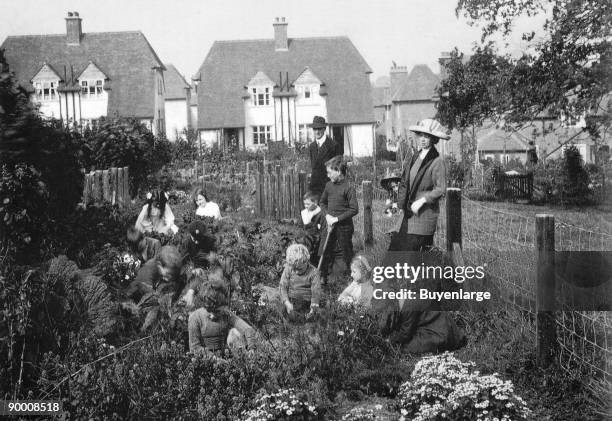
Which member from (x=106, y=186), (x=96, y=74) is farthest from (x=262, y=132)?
(x=106, y=186)

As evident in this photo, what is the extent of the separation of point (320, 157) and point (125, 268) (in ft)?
8.95

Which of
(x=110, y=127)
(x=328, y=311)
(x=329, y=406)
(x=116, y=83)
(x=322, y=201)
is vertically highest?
(x=116, y=83)

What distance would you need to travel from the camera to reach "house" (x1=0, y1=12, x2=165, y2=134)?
32.7 ft

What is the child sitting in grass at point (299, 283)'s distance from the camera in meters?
6.38

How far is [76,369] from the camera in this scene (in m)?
5.02

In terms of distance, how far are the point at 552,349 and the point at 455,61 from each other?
22.7ft

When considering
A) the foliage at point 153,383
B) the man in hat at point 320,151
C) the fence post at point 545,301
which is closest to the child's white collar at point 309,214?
the man in hat at point 320,151

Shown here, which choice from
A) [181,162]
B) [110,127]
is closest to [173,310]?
[110,127]

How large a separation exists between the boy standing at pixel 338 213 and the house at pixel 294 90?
51.2 ft

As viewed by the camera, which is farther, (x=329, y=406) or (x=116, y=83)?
(x=116, y=83)

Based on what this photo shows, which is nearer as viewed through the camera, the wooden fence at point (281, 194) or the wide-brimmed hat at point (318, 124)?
the wide-brimmed hat at point (318, 124)

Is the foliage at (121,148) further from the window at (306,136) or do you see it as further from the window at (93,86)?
the window at (306,136)

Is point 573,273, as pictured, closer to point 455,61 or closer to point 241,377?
point 241,377

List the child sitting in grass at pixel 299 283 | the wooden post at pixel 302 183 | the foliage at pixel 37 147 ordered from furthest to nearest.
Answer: the wooden post at pixel 302 183 → the child sitting in grass at pixel 299 283 → the foliage at pixel 37 147
